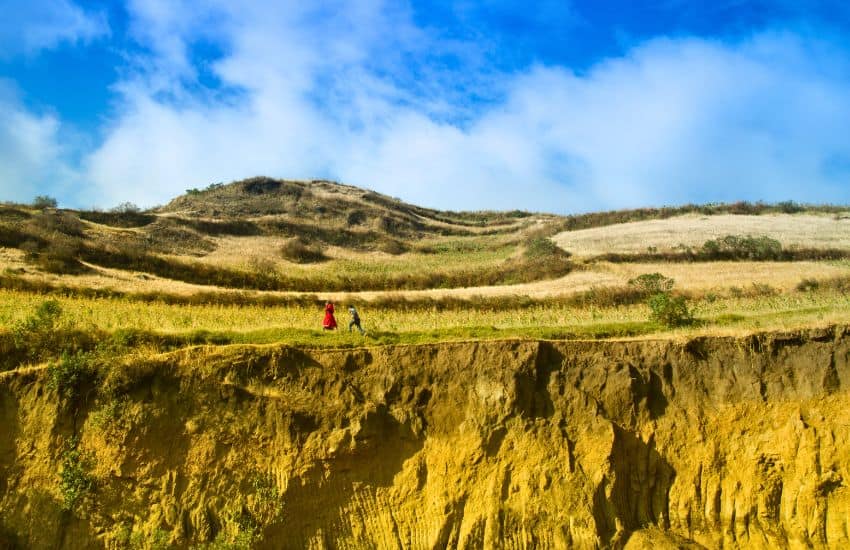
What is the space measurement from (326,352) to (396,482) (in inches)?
143

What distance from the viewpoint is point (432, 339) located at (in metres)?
16.9

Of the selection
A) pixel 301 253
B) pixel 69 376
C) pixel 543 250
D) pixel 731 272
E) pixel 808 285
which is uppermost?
pixel 543 250

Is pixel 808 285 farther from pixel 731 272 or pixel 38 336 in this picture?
pixel 38 336

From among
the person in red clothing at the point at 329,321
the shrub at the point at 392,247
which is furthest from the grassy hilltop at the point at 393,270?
the person in red clothing at the point at 329,321

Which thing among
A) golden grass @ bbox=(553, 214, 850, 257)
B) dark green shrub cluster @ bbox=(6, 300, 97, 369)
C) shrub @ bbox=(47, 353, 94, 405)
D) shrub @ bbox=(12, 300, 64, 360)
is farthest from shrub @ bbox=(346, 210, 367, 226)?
shrub @ bbox=(47, 353, 94, 405)

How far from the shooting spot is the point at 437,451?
582 inches

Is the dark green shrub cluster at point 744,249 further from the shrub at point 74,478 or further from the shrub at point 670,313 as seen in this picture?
the shrub at point 74,478

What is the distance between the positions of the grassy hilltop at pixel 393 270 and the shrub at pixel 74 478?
124 inches

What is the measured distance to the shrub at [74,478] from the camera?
13289mm

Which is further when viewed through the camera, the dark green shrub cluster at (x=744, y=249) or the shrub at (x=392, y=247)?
the shrub at (x=392, y=247)

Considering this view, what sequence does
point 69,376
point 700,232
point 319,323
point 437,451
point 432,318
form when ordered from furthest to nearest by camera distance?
point 700,232 → point 432,318 → point 319,323 → point 437,451 → point 69,376

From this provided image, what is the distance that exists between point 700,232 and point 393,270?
27902 mm

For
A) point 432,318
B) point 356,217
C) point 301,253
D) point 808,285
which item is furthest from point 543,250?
point 356,217

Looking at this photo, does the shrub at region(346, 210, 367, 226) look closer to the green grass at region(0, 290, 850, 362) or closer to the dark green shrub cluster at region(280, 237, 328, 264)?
the dark green shrub cluster at region(280, 237, 328, 264)
